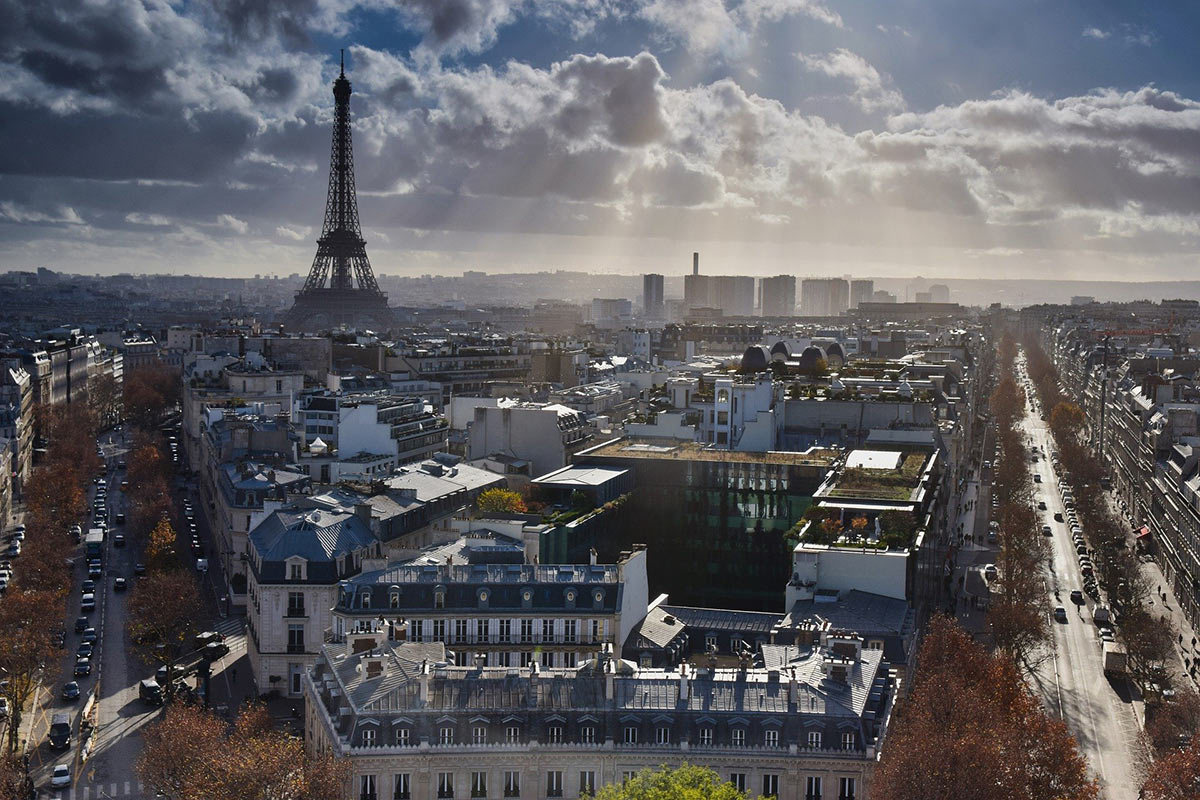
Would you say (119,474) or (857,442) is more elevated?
(857,442)

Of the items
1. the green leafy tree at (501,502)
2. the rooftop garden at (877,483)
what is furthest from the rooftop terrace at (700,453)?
the green leafy tree at (501,502)

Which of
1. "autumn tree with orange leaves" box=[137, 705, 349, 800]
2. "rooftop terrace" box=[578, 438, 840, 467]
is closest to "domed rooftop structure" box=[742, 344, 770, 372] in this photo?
"rooftop terrace" box=[578, 438, 840, 467]

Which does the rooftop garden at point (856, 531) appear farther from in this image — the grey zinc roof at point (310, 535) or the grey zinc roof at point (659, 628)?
the grey zinc roof at point (310, 535)

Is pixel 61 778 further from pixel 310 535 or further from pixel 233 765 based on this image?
pixel 310 535

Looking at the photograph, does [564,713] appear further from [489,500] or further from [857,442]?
[857,442]

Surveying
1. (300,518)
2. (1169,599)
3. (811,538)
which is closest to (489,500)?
(300,518)

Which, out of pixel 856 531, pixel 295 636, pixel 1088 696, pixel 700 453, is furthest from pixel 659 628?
pixel 1088 696

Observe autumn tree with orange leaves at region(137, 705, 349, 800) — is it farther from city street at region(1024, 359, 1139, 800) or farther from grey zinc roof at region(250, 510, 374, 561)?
city street at region(1024, 359, 1139, 800)
